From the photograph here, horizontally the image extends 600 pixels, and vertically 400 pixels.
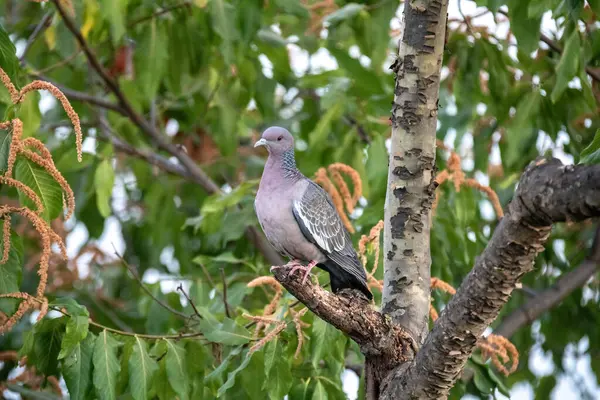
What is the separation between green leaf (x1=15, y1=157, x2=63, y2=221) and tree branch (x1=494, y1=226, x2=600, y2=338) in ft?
10.2

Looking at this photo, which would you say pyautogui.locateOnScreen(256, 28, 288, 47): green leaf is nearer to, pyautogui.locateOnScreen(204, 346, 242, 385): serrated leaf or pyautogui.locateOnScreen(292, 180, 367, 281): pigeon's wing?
pyautogui.locateOnScreen(292, 180, 367, 281): pigeon's wing

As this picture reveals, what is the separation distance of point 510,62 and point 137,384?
10.1ft

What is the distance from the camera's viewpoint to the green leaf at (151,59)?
19.1 feet

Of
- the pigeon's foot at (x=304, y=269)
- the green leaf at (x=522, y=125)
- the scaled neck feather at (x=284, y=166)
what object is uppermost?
the green leaf at (x=522, y=125)

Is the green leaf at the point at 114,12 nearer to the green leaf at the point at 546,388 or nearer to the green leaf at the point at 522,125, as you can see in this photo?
the green leaf at the point at 522,125

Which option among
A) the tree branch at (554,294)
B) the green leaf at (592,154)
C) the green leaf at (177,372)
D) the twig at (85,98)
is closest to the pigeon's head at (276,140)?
the green leaf at (177,372)

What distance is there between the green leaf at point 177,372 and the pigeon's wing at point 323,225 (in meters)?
0.84

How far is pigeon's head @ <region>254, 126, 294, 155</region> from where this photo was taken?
4.95 metres

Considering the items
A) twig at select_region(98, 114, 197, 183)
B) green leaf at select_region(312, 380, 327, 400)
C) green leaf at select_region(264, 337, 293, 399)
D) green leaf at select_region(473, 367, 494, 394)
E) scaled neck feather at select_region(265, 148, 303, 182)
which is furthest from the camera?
twig at select_region(98, 114, 197, 183)

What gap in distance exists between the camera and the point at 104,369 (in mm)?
3754

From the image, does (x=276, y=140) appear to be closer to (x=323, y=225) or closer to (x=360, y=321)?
(x=323, y=225)

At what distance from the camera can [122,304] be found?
24.4ft

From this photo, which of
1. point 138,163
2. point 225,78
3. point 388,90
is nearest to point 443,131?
point 388,90

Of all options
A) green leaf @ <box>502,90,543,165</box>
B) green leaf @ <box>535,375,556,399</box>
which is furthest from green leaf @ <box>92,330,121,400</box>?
green leaf @ <box>535,375,556,399</box>
